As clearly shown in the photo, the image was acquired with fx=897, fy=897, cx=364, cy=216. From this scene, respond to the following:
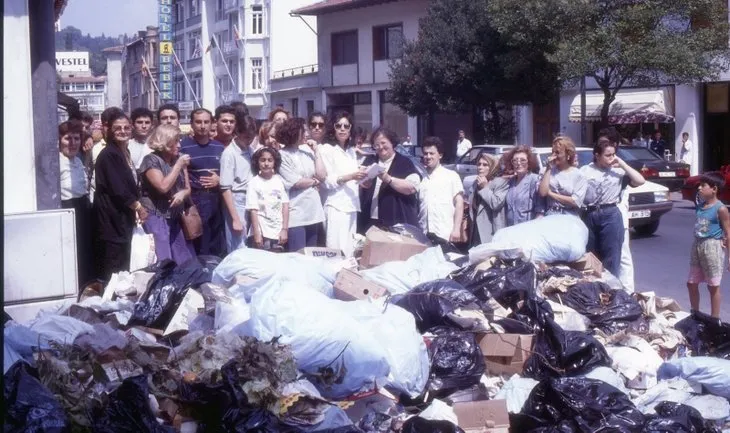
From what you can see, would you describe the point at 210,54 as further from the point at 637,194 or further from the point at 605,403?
the point at 605,403

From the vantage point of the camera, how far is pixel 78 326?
18.0 ft

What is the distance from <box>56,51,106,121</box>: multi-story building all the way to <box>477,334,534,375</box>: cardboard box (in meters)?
98.4

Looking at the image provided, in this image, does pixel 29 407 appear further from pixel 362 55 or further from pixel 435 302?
pixel 362 55

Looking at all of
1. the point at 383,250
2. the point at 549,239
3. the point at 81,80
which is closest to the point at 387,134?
the point at 383,250

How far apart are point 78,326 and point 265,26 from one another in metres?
48.3

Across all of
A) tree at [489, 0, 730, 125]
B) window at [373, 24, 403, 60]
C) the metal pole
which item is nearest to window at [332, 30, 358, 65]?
window at [373, 24, 403, 60]

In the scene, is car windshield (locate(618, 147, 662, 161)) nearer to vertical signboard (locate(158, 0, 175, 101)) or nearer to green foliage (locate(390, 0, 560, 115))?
green foliage (locate(390, 0, 560, 115))

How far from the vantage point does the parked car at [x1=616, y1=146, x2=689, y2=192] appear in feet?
69.3

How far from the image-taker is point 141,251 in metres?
6.99

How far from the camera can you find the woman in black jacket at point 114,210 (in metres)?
7.09

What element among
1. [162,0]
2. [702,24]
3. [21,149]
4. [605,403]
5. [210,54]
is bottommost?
[605,403]

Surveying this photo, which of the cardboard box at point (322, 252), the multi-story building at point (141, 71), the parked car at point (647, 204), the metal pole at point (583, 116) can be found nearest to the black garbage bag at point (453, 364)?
the cardboard box at point (322, 252)

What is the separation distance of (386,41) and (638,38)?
55.8 ft

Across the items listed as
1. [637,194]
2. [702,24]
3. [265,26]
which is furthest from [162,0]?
[637,194]
